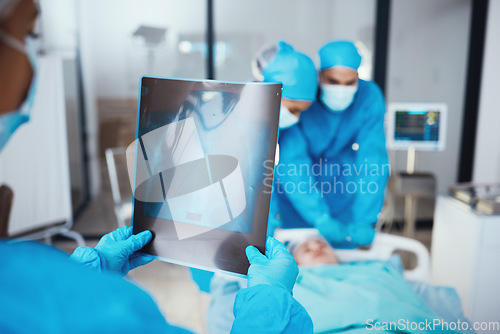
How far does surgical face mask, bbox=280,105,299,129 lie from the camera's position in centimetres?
121

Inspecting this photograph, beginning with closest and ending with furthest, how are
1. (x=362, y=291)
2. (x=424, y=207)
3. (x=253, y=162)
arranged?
(x=253, y=162), (x=362, y=291), (x=424, y=207)

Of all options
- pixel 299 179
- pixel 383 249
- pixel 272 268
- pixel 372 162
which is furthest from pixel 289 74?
pixel 383 249

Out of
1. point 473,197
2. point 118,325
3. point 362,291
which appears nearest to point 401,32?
point 473,197

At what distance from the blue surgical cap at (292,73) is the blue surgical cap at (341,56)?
0.44 ft

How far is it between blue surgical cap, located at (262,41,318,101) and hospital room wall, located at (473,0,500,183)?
7.62 feet

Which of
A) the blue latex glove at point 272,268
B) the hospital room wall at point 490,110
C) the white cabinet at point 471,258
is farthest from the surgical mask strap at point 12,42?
the hospital room wall at point 490,110

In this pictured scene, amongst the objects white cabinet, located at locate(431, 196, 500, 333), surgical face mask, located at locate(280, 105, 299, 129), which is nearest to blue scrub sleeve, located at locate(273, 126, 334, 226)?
surgical face mask, located at locate(280, 105, 299, 129)

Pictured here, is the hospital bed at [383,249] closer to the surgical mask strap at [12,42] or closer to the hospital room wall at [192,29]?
the surgical mask strap at [12,42]

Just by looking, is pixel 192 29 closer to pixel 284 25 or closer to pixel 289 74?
pixel 284 25

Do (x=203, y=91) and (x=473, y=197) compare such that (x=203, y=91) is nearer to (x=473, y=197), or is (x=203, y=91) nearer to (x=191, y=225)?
(x=191, y=225)

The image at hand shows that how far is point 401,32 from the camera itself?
2.94 metres

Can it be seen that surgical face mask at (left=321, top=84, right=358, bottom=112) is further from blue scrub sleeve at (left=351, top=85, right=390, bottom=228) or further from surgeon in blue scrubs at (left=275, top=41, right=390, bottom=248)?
blue scrub sleeve at (left=351, top=85, right=390, bottom=228)

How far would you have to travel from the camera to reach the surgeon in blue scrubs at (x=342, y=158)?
1.41 m

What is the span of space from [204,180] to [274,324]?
307mm
